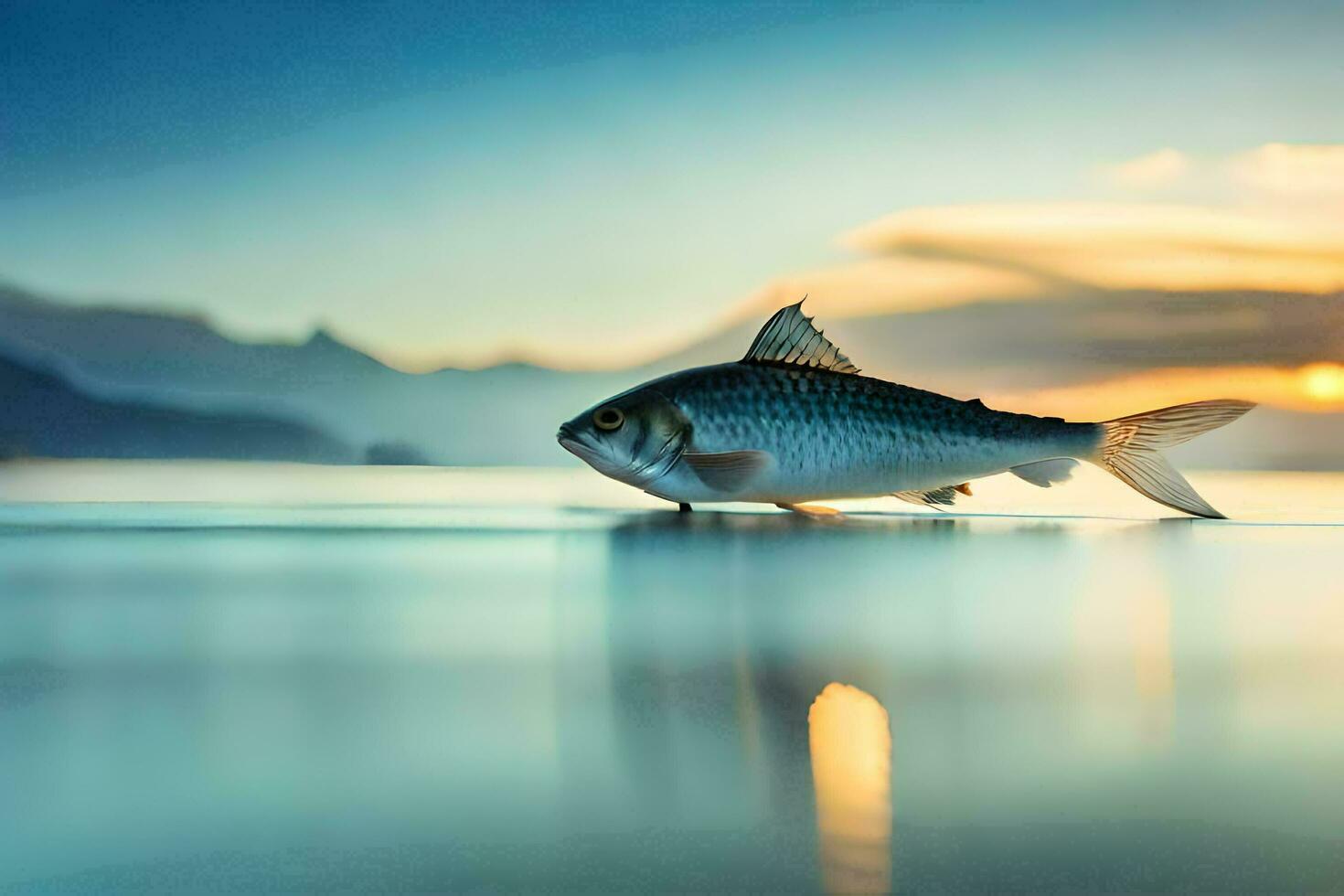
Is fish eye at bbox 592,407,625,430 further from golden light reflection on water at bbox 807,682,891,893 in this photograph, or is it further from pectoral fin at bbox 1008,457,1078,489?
golden light reflection on water at bbox 807,682,891,893

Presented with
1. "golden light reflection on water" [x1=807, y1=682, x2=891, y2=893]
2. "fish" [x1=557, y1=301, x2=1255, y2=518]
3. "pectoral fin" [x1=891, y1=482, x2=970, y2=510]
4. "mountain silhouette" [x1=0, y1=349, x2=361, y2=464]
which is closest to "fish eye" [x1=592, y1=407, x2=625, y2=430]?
"fish" [x1=557, y1=301, x2=1255, y2=518]

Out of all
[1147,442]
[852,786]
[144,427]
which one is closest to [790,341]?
[1147,442]

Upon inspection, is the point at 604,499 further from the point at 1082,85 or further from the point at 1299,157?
the point at 1299,157

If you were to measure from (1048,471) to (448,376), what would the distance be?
4.93ft

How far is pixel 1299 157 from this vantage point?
2.63 metres

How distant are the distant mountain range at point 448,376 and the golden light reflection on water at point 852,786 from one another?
6.51 ft

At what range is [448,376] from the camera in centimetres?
285

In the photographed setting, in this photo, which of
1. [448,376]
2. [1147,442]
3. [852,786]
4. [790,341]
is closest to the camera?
[852,786]

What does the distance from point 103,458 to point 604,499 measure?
56.1 inches

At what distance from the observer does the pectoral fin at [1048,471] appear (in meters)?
1.80

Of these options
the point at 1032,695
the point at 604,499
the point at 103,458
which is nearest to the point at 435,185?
the point at 604,499

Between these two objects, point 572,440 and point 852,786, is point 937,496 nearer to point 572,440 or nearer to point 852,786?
point 572,440

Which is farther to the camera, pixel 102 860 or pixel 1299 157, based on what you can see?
pixel 1299 157

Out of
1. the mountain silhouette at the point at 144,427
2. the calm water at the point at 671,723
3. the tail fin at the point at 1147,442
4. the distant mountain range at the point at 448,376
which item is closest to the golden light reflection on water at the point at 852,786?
the calm water at the point at 671,723
